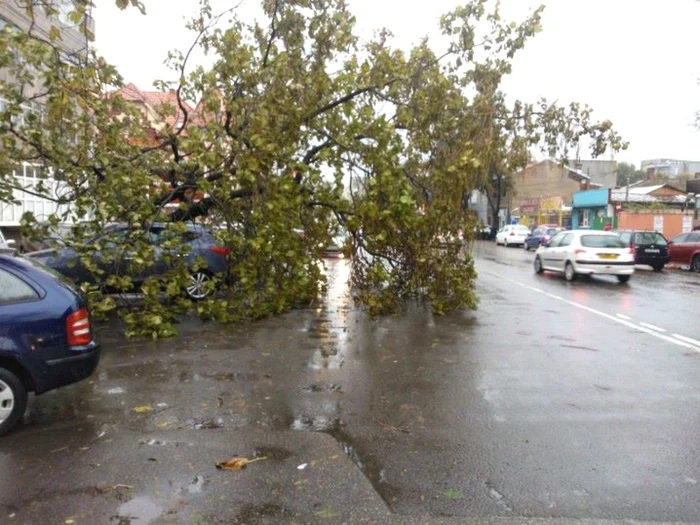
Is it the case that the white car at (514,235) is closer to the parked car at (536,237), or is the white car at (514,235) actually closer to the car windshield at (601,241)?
the parked car at (536,237)

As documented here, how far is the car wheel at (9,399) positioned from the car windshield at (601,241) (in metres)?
16.2

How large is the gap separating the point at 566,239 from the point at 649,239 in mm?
6203

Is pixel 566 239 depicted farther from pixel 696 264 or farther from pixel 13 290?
pixel 13 290

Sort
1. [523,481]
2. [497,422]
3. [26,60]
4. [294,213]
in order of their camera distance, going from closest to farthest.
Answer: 1. [523,481]
2. [497,422]
3. [26,60]
4. [294,213]

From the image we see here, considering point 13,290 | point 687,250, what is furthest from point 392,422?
point 687,250

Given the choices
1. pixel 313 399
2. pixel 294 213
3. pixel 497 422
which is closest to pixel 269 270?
pixel 294 213

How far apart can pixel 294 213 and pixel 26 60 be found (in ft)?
14.0

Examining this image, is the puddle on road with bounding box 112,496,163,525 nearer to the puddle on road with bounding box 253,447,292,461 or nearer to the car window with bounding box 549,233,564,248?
the puddle on road with bounding box 253,447,292,461

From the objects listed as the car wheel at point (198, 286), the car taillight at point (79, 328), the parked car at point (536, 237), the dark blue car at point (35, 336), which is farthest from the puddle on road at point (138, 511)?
the parked car at point (536, 237)

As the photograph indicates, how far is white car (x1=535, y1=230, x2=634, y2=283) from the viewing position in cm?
1781

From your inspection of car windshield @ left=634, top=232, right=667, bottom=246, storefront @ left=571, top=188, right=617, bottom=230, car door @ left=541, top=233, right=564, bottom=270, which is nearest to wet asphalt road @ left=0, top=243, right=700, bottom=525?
car door @ left=541, top=233, right=564, bottom=270

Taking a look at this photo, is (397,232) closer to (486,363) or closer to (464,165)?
(464,165)

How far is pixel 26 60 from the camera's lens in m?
8.65

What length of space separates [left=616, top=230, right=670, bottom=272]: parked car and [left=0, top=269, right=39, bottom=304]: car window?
22.0m
